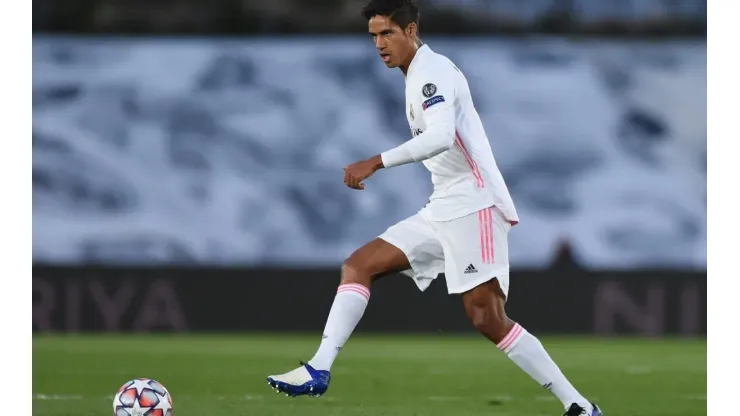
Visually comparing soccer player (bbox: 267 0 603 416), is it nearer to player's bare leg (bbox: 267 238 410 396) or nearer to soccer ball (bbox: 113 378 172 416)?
player's bare leg (bbox: 267 238 410 396)

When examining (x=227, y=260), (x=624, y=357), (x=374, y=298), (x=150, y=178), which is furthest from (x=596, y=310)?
(x=150, y=178)

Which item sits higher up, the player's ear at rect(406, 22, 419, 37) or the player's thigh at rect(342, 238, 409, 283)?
the player's ear at rect(406, 22, 419, 37)

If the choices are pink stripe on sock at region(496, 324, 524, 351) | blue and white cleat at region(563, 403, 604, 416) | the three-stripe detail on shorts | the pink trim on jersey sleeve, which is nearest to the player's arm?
the pink trim on jersey sleeve

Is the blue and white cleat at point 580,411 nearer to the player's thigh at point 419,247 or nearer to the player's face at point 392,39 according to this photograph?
the player's thigh at point 419,247

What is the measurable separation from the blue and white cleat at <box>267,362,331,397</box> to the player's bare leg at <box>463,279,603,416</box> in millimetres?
800

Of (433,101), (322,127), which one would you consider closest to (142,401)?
(433,101)

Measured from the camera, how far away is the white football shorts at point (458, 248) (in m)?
6.79

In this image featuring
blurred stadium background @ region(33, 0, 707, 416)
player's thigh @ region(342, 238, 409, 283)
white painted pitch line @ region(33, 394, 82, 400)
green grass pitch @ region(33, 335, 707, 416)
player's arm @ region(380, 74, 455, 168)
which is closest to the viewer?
player's arm @ region(380, 74, 455, 168)

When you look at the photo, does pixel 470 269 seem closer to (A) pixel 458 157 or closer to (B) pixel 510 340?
(B) pixel 510 340

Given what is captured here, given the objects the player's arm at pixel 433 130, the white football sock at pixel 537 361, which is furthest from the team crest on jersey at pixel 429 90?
the white football sock at pixel 537 361

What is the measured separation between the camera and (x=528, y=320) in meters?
17.2

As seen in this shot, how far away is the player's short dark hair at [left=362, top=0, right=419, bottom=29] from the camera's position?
680cm

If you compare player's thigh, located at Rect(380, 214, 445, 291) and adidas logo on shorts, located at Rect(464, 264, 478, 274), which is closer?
adidas logo on shorts, located at Rect(464, 264, 478, 274)

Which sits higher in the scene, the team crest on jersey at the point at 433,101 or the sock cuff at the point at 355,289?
the team crest on jersey at the point at 433,101
